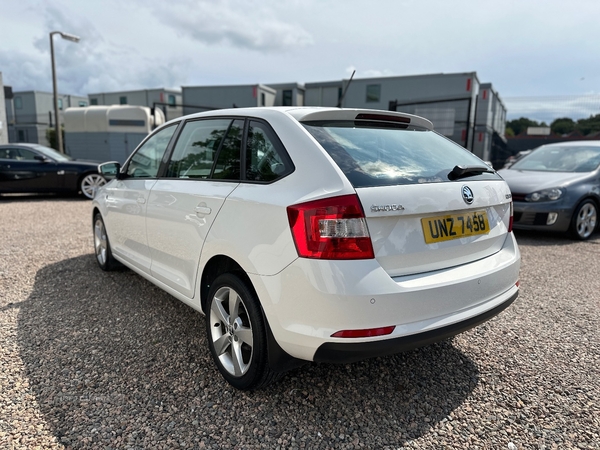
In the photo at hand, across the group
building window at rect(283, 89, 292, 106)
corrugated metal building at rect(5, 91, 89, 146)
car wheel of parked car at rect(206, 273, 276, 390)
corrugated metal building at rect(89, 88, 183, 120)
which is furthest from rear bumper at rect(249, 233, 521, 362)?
corrugated metal building at rect(5, 91, 89, 146)

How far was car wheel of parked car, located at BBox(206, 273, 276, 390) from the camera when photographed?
89.6 inches

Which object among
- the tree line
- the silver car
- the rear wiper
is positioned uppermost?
the tree line

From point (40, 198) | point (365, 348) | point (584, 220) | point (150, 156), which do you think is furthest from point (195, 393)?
point (40, 198)

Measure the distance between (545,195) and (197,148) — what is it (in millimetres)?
5542

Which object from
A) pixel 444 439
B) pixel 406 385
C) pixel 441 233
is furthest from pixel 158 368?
pixel 441 233

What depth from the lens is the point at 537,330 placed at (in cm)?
333

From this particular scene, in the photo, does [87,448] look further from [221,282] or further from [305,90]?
[305,90]

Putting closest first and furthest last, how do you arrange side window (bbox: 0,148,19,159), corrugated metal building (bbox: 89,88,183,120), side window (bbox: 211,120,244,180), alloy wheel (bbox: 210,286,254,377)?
alloy wheel (bbox: 210,286,254,377)
side window (bbox: 211,120,244,180)
side window (bbox: 0,148,19,159)
corrugated metal building (bbox: 89,88,183,120)

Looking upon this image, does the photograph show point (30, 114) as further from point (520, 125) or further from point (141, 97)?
point (520, 125)

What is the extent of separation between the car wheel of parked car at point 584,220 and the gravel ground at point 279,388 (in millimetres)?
3081

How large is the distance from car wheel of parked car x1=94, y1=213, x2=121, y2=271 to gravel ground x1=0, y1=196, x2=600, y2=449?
2.06 ft

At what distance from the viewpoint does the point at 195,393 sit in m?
2.48

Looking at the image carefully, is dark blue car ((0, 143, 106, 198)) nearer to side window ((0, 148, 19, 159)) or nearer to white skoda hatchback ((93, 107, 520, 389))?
side window ((0, 148, 19, 159))

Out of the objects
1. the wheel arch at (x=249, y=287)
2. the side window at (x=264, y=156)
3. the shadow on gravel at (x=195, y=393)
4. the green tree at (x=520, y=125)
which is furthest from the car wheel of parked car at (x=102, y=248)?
the green tree at (x=520, y=125)
